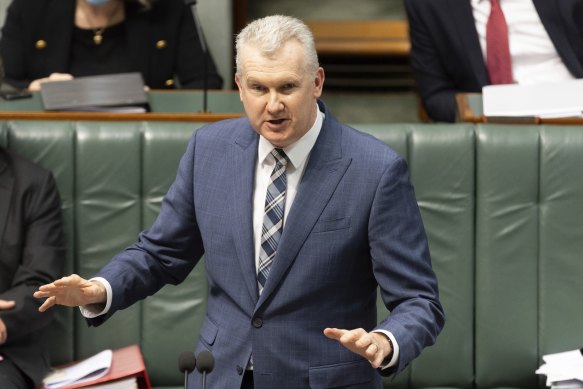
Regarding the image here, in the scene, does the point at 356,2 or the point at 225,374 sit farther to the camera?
the point at 356,2

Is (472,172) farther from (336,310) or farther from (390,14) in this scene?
(390,14)

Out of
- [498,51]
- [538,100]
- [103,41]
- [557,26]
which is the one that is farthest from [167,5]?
[538,100]

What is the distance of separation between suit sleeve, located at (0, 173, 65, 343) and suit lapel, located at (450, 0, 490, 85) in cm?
157

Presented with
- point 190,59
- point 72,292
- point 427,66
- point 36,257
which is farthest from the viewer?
point 190,59

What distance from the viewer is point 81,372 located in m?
3.04

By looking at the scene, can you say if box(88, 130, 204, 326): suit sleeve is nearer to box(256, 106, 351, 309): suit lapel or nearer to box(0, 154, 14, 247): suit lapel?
box(256, 106, 351, 309): suit lapel

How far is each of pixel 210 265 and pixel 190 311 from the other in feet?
3.05

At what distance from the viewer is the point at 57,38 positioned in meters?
Answer: 4.24

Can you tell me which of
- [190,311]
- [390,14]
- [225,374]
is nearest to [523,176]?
[190,311]

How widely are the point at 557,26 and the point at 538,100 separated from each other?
27.7 inches

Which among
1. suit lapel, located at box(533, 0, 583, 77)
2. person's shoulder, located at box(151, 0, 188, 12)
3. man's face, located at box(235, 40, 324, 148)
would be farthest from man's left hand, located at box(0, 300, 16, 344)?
suit lapel, located at box(533, 0, 583, 77)

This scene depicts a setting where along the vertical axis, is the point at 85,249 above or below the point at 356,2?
below

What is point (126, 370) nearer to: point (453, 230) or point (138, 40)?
point (453, 230)

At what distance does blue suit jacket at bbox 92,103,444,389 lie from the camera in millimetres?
2186
